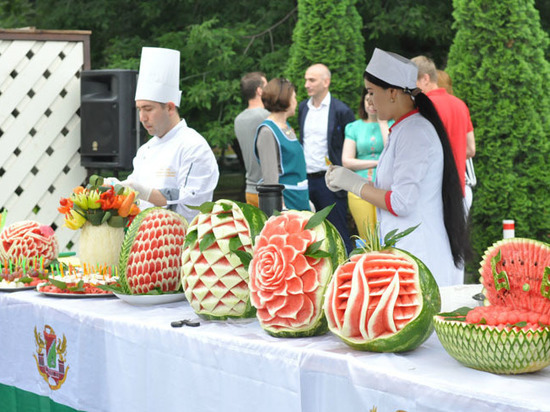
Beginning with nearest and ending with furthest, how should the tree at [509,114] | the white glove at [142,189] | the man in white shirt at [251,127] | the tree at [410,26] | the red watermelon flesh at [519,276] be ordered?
the red watermelon flesh at [519,276], the white glove at [142,189], the man in white shirt at [251,127], the tree at [509,114], the tree at [410,26]

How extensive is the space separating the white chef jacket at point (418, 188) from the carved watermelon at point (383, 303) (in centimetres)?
Answer: 107

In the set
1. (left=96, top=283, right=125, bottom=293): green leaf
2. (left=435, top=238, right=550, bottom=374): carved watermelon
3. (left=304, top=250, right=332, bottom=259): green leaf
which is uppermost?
(left=304, top=250, right=332, bottom=259): green leaf

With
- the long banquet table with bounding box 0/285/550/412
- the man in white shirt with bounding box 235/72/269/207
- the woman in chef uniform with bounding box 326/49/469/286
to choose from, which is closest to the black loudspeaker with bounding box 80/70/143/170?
the man in white shirt with bounding box 235/72/269/207

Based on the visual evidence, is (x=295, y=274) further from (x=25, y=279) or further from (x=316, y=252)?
(x=25, y=279)

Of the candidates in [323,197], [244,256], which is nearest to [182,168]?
[244,256]

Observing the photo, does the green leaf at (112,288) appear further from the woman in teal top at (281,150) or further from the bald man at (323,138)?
the bald man at (323,138)

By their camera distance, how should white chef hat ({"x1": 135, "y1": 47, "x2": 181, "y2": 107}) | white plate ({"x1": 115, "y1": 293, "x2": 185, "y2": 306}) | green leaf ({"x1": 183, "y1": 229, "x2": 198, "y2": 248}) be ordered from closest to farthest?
green leaf ({"x1": 183, "y1": 229, "x2": 198, "y2": 248}) < white plate ({"x1": 115, "y1": 293, "x2": 185, "y2": 306}) < white chef hat ({"x1": 135, "y1": 47, "x2": 181, "y2": 107})

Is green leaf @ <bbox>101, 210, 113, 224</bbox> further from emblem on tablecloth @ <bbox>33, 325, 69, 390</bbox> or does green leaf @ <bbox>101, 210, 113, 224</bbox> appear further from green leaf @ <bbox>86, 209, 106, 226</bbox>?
emblem on tablecloth @ <bbox>33, 325, 69, 390</bbox>

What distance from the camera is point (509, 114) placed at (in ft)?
23.6

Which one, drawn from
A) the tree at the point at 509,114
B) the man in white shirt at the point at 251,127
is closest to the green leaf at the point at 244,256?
the man in white shirt at the point at 251,127

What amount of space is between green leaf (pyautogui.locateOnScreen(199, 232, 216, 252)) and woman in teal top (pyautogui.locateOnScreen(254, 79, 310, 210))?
282 cm

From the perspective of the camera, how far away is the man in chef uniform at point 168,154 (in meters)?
3.16

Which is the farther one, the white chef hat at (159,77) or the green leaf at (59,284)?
the white chef hat at (159,77)

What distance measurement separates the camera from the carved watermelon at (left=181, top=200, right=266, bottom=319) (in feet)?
6.29
